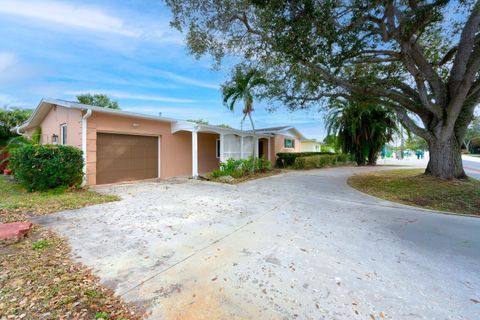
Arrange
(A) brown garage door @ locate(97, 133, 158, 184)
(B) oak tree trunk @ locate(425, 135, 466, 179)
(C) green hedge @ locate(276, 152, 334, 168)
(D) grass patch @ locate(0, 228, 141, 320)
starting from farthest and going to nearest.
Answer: (C) green hedge @ locate(276, 152, 334, 168)
(A) brown garage door @ locate(97, 133, 158, 184)
(B) oak tree trunk @ locate(425, 135, 466, 179)
(D) grass patch @ locate(0, 228, 141, 320)

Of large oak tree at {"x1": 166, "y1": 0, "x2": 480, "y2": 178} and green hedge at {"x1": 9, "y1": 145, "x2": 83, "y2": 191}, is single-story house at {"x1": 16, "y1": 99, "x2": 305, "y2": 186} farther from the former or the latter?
large oak tree at {"x1": 166, "y1": 0, "x2": 480, "y2": 178}

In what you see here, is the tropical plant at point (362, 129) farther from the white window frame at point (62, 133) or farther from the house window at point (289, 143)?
the white window frame at point (62, 133)

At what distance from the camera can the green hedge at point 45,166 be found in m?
6.54

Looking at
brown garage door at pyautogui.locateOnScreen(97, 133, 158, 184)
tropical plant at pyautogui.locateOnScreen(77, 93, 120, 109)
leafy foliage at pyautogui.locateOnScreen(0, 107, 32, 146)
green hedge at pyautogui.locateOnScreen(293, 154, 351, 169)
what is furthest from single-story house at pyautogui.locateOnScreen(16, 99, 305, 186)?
tropical plant at pyautogui.locateOnScreen(77, 93, 120, 109)

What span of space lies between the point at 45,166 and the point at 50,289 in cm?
621

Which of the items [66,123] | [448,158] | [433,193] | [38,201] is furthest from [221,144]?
[448,158]

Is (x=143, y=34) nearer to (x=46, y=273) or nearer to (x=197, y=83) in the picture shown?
(x=197, y=83)

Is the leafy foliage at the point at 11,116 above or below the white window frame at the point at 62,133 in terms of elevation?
above

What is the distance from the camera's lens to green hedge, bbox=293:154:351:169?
16408mm

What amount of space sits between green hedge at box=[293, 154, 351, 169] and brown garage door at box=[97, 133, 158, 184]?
10.7 meters

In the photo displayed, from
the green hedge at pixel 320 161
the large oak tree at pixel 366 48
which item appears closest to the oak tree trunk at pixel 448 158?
the large oak tree at pixel 366 48

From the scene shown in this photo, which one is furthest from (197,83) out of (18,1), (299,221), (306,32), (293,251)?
(293,251)

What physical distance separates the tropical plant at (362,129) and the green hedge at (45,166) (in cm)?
1813

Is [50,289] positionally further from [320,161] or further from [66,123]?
[320,161]
